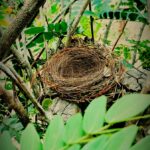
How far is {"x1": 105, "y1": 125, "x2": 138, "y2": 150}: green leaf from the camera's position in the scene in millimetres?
275

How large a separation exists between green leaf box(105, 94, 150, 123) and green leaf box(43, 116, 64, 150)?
5 cm

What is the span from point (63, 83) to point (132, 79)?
12.8 inches

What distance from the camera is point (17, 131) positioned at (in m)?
0.62

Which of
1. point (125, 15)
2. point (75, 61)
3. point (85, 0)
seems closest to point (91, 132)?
point (125, 15)

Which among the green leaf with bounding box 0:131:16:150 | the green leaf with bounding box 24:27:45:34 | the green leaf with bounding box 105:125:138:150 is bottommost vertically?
the green leaf with bounding box 24:27:45:34

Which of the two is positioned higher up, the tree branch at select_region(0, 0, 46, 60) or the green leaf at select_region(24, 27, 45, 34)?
the tree branch at select_region(0, 0, 46, 60)

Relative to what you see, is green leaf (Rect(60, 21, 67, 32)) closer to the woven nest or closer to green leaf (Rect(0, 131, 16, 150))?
the woven nest

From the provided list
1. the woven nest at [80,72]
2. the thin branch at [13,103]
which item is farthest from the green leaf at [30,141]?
the woven nest at [80,72]

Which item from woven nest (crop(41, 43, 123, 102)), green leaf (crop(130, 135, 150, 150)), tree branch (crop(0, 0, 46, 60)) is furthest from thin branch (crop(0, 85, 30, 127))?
woven nest (crop(41, 43, 123, 102))

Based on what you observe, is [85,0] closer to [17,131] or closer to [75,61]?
[75,61]

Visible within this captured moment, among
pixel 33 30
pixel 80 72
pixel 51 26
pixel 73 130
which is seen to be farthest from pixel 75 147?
pixel 80 72

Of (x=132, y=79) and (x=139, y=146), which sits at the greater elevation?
(x=139, y=146)

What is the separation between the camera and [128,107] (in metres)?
0.31

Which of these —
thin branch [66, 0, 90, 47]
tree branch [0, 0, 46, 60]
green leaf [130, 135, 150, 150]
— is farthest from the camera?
thin branch [66, 0, 90, 47]
